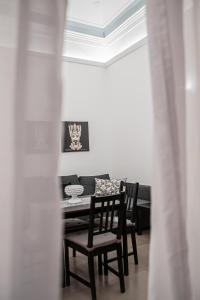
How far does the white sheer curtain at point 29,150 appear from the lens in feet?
3.22

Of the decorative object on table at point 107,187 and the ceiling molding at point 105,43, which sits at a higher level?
the ceiling molding at point 105,43

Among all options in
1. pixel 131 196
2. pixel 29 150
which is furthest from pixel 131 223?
pixel 29 150

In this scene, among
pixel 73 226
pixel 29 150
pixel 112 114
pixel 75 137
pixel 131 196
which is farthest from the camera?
pixel 112 114

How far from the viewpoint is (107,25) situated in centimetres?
514

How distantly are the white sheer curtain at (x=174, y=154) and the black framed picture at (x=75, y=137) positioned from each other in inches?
151

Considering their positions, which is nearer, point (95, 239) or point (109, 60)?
point (95, 239)

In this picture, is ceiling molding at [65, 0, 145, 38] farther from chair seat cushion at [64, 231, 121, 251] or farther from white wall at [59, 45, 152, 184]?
chair seat cushion at [64, 231, 121, 251]

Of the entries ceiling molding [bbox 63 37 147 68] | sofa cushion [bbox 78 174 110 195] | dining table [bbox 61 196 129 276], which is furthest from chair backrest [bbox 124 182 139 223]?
ceiling molding [bbox 63 37 147 68]

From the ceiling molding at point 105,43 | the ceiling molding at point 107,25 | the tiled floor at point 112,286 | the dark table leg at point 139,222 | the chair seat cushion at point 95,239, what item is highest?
the ceiling molding at point 107,25

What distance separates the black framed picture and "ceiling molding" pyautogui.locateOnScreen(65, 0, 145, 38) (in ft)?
5.80

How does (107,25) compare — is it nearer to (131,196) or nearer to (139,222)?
(131,196)

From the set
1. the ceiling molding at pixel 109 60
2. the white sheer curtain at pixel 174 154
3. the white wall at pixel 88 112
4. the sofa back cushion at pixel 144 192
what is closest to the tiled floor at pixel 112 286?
the white sheer curtain at pixel 174 154

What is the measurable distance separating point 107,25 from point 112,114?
5.71 ft

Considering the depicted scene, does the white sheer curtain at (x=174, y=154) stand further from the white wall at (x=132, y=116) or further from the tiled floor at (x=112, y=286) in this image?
the white wall at (x=132, y=116)
